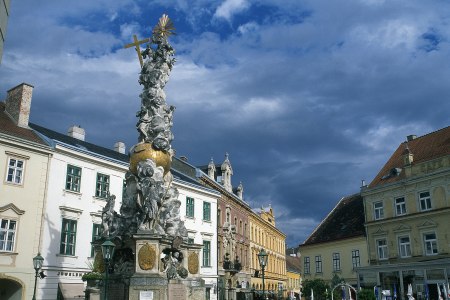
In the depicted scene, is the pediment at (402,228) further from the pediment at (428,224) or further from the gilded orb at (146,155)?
the gilded orb at (146,155)

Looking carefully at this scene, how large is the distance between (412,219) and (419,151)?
6224 mm

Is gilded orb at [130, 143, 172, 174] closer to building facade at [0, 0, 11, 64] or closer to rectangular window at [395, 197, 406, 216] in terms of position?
building facade at [0, 0, 11, 64]

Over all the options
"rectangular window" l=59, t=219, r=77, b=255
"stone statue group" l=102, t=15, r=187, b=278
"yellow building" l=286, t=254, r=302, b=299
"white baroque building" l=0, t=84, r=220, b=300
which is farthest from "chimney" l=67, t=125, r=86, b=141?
"yellow building" l=286, t=254, r=302, b=299

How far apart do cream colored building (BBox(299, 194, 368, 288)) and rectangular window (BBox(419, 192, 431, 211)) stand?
23.6ft

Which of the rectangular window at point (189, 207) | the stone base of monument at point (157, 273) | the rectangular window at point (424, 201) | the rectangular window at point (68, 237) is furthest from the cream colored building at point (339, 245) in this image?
the stone base of monument at point (157, 273)

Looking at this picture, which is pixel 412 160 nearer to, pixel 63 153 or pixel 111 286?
pixel 63 153

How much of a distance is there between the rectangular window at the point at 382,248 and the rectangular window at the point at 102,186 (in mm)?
22081

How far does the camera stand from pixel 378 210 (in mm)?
37938

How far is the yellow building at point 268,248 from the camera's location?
169 ft

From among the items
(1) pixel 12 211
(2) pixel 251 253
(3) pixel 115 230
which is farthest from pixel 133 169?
(2) pixel 251 253

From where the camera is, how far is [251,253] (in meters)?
50.4

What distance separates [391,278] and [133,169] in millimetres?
25604

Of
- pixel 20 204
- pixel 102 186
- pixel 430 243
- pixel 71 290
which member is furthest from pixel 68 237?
pixel 430 243

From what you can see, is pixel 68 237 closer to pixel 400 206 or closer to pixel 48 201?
pixel 48 201
